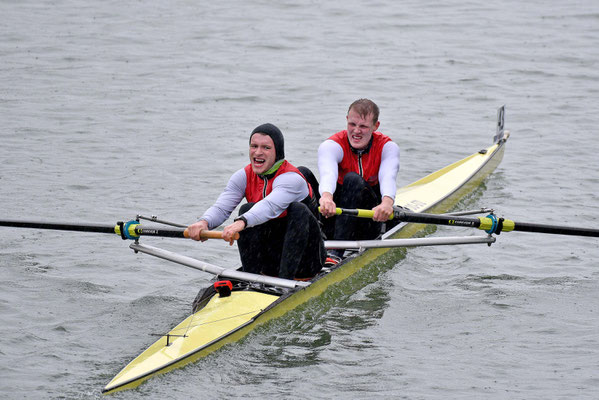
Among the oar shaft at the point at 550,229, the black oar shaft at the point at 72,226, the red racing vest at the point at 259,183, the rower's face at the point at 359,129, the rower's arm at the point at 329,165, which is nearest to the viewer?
the red racing vest at the point at 259,183

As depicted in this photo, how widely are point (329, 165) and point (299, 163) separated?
564cm

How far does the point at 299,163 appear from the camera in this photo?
594 inches

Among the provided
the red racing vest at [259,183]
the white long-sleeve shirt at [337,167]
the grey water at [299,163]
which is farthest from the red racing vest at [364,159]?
the red racing vest at [259,183]

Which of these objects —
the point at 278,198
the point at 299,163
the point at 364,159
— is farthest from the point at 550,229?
the point at 299,163

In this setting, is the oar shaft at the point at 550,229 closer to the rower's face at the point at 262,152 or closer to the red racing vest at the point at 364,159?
the red racing vest at the point at 364,159

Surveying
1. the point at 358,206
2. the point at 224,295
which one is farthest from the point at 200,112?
the point at 224,295

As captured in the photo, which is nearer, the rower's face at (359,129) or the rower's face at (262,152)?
the rower's face at (262,152)

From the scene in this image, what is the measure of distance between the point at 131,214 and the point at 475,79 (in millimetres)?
11528

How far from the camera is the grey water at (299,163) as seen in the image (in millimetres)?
7480

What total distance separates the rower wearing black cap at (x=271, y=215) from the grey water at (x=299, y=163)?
55 cm

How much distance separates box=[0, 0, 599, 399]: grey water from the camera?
7480 millimetres

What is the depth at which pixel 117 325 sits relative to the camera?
8.22m

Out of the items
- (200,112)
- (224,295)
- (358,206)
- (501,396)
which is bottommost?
(501,396)

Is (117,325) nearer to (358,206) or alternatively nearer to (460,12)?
(358,206)
